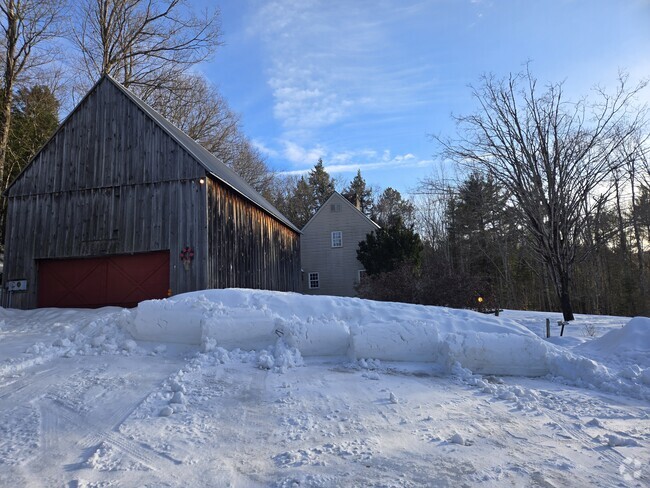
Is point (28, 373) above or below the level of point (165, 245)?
below

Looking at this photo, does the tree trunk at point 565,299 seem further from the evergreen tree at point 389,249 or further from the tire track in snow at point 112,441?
the tire track in snow at point 112,441

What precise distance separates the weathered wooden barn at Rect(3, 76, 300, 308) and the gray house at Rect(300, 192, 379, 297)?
14.0 metres

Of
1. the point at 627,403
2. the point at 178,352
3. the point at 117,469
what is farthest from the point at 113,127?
the point at 627,403

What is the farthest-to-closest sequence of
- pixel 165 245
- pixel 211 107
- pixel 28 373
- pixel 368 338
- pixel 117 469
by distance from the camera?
pixel 211 107
pixel 165 245
pixel 368 338
pixel 28 373
pixel 117 469

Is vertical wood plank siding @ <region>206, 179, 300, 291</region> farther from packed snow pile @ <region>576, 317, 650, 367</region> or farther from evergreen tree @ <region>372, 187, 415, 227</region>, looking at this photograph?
evergreen tree @ <region>372, 187, 415, 227</region>

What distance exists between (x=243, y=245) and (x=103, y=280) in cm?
487

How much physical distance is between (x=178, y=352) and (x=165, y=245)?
7.13 metres

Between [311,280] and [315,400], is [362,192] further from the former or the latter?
[315,400]

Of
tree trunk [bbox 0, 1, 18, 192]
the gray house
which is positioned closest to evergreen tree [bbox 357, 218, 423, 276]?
the gray house

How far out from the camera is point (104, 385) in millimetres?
4738

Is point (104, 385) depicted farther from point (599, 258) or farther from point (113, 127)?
point (599, 258)

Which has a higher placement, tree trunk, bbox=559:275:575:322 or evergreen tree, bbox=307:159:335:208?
evergreen tree, bbox=307:159:335:208

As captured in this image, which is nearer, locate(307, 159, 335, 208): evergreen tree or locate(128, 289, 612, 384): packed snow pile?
locate(128, 289, 612, 384): packed snow pile

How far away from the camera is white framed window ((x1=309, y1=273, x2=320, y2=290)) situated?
93.2 ft
